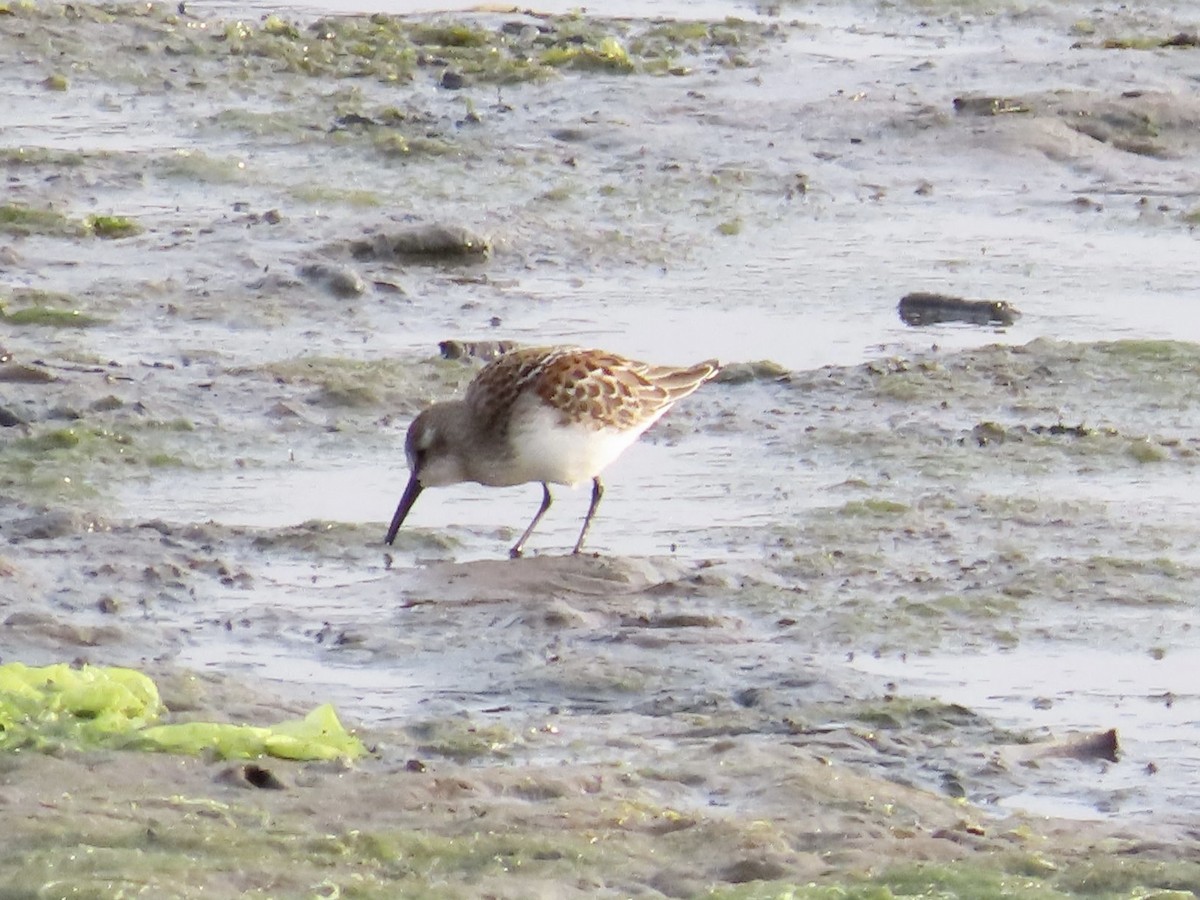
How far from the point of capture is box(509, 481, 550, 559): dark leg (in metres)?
7.94

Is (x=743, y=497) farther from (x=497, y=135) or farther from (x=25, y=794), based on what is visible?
(x=497, y=135)

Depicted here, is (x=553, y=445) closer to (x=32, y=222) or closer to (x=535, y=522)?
(x=535, y=522)

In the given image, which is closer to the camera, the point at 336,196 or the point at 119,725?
the point at 119,725

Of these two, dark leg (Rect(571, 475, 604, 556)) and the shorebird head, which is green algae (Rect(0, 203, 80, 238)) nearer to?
the shorebird head

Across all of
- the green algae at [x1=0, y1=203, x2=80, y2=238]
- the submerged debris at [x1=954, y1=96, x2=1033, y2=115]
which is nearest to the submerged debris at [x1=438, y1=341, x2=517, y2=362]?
the green algae at [x1=0, y1=203, x2=80, y2=238]

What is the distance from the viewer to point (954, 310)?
35.3 feet

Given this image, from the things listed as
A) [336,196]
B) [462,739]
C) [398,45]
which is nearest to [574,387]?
[462,739]

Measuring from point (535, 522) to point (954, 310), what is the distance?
320 cm

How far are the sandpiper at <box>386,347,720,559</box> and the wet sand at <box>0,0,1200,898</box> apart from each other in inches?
8.2

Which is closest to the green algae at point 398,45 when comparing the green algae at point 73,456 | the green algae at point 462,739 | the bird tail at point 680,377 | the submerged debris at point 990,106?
the submerged debris at point 990,106

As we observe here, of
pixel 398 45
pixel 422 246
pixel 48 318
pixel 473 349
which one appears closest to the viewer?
pixel 473 349

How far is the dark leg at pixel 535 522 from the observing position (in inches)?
313

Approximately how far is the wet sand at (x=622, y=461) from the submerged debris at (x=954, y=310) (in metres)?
0.09

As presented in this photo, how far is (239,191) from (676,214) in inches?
80.9
